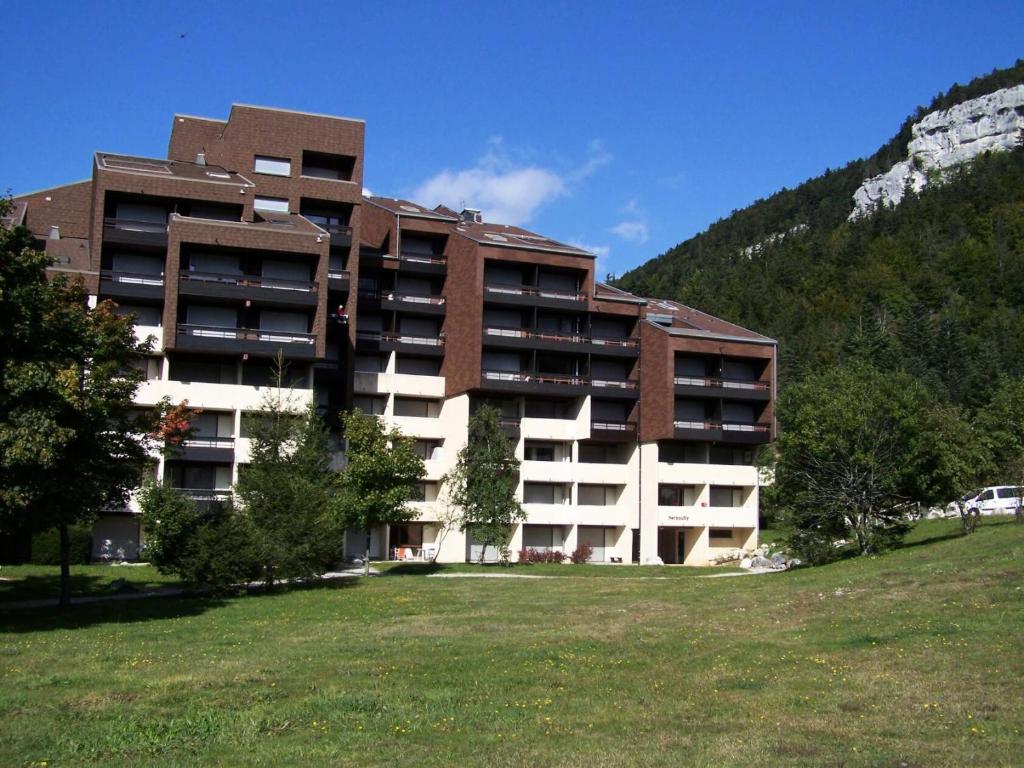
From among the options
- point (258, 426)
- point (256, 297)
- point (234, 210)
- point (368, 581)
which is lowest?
point (368, 581)

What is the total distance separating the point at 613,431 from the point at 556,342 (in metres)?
7.14

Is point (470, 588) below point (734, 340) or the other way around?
below

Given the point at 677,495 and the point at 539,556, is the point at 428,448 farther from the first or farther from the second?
the point at 677,495

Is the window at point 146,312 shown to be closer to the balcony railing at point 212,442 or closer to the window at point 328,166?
the balcony railing at point 212,442

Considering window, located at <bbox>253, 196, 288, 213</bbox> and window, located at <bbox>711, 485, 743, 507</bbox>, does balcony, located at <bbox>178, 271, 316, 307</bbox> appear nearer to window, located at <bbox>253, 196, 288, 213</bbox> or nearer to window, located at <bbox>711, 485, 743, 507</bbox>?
window, located at <bbox>253, 196, 288, 213</bbox>

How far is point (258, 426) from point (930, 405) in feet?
102

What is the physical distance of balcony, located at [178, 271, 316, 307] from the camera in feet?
181

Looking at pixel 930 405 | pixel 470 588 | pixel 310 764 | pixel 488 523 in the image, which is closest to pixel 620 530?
pixel 488 523

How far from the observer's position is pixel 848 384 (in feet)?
140

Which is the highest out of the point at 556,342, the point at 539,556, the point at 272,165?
the point at 272,165

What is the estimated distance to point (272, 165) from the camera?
207 feet

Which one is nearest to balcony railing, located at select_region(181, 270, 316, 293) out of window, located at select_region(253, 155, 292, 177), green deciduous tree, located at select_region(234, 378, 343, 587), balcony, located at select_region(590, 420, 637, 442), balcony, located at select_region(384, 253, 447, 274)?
window, located at select_region(253, 155, 292, 177)

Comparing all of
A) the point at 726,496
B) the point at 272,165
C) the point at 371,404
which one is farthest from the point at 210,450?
the point at 726,496

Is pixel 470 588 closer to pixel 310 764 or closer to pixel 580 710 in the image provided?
pixel 580 710
